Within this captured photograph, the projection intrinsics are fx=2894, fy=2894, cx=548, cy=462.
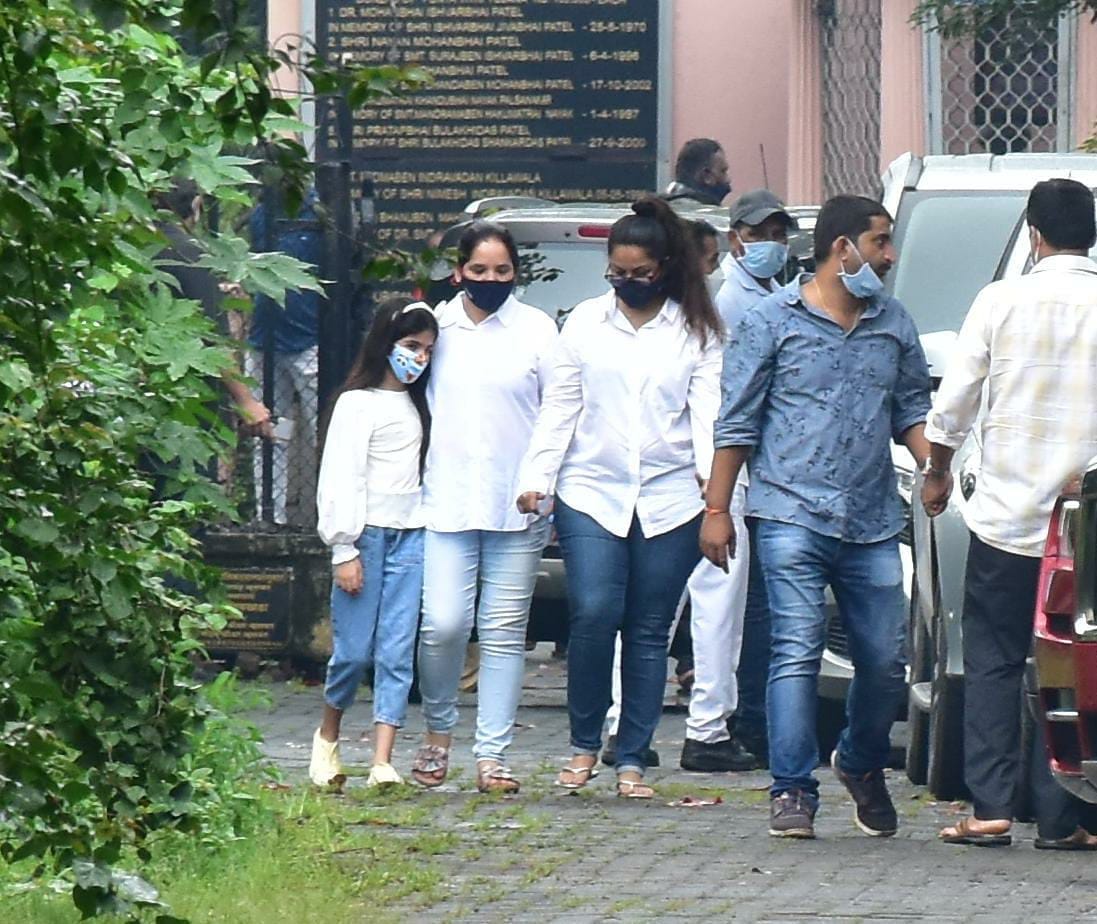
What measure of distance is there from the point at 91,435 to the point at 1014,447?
143 inches

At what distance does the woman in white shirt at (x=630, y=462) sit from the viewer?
27.9 ft

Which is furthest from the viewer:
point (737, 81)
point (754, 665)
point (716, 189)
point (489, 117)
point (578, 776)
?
point (737, 81)

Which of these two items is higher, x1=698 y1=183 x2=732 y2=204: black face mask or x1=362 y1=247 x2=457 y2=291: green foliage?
x1=362 y1=247 x2=457 y2=291: green foliage

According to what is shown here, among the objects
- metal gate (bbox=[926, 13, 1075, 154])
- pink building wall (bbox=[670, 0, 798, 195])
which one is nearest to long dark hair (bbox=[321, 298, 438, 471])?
metal gate (bbox=[926, 13, 1075, 154])

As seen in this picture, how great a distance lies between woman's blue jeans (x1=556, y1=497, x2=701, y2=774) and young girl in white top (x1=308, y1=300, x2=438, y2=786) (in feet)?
1.88

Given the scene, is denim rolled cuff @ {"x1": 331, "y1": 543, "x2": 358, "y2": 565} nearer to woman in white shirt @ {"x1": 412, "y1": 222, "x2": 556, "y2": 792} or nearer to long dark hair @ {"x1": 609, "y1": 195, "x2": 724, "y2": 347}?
woman in white shirt @ {"x1": 412, "y1": 222, "x2": 556, "y2": 792}

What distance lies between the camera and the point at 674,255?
28.4ft

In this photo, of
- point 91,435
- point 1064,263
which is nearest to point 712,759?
point 1064,263

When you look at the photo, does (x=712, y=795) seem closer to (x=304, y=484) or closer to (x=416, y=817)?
(x=416, y=817)

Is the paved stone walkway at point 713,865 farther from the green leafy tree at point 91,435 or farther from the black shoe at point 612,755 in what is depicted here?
the green leafy tree at point 91,435

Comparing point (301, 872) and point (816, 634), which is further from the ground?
point (816, 634)

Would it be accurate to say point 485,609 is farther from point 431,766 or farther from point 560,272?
point 560,272

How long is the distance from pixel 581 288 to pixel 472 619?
2868 mm

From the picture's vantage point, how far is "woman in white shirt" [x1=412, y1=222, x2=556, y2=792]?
28.7 feet
